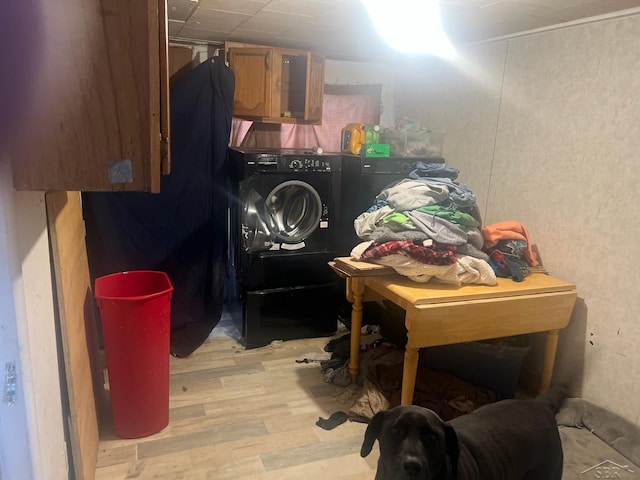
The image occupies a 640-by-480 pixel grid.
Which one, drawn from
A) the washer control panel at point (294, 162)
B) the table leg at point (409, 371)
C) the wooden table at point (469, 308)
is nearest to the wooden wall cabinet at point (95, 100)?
the wooden table at point (469, 308)

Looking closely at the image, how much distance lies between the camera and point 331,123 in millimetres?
4105

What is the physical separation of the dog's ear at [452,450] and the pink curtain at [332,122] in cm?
295

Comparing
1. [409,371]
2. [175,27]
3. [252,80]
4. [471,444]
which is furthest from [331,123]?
[471,444]

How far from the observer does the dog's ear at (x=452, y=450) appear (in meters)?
1.46

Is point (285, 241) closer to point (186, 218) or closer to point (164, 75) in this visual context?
point (186, 218)

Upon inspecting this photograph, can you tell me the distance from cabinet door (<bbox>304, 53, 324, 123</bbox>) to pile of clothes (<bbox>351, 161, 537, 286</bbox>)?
132 centimetres

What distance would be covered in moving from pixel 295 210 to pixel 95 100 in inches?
89.1

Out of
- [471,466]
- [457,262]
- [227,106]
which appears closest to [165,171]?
[471,466]

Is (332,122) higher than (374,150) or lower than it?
higher

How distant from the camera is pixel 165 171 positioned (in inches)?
56.2

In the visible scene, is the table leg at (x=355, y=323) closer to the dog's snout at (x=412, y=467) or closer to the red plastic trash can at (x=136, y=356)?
the red plastic trash can at (x=136, y=356)

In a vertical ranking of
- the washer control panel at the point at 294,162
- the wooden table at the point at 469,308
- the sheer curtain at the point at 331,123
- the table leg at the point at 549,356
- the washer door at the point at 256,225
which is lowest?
the table leg at the point at 549,356

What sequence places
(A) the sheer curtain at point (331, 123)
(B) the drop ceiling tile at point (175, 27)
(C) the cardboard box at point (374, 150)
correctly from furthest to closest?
(A) the sheer curtain at point (331, 123)
(C) the cardboard box at point (374, 150)
(B) the drop ceiling tile at point (175, 27)

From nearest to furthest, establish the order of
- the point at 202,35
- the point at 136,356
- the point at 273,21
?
the point at 136,356
the point at 273,21
the point at 202,35
